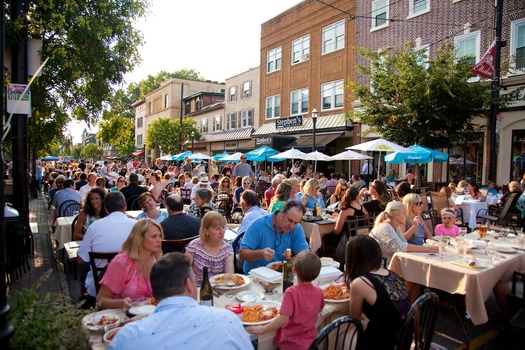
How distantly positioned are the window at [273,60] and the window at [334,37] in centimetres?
496

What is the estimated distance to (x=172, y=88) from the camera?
4634 cm

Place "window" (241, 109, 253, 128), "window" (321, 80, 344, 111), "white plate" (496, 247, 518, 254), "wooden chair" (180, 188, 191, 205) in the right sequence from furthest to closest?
1. "window" (241, 109, 253, 128)
2. "window" (321, 80, 344, 111)
3. "wooden chair" (180, 188, 191, 205)
4. "white plate" (496, 247, 518, 254)

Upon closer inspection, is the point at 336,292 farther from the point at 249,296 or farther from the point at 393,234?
the point at 393,234

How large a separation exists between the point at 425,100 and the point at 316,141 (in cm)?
859

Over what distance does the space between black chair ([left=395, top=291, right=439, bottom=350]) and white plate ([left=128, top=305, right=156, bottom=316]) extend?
181 centimetres

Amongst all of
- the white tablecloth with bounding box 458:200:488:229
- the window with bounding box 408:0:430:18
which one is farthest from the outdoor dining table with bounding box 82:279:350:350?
the window with bounding box 408:0:430:18

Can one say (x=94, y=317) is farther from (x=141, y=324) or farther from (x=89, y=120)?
(x=89, y=120)

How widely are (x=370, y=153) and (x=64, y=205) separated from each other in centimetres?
1719

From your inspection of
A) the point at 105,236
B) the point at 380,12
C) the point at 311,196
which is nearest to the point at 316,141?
the point at 380,12

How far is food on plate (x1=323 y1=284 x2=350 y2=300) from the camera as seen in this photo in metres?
3.16

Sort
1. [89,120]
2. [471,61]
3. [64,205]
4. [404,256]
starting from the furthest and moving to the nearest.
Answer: [471,61] → [89,120] → [64,205] → [404,256]

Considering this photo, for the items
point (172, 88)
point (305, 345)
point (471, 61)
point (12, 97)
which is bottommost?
point (305, 345)

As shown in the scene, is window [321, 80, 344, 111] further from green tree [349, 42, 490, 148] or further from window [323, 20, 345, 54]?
green tree [349, 42, 490, 148]

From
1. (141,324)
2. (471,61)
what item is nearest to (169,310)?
(141,324)
